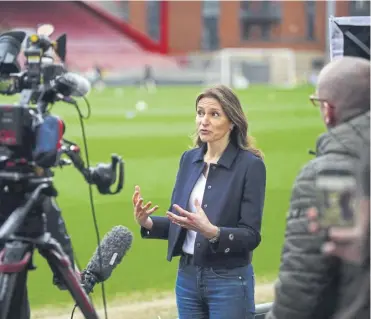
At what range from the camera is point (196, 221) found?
12.9 ft

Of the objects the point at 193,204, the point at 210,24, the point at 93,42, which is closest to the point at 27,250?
the point at 193,204

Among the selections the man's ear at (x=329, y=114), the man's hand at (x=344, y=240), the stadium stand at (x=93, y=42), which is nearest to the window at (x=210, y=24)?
the stadium stand at (x=93, y=42)

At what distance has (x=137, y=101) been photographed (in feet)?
129

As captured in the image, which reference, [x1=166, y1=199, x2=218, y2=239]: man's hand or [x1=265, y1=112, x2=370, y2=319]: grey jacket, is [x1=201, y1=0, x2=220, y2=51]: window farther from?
[x1=265, y1=112, x2=370, y2=319]: grey jacket

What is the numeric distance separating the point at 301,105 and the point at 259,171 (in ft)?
105

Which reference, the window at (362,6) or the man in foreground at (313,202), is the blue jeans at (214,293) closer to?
the man in foreground at (313,202)

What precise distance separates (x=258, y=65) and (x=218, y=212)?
6875 cm

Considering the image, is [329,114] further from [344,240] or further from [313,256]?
[344,240]

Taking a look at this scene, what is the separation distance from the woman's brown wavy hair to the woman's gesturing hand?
53 cm

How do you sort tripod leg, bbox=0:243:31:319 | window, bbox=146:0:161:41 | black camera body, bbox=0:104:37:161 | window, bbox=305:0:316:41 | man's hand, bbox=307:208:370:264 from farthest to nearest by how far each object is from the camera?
window, bbox=146:0:161:41, window, bbox=305:0:316:41, tripod leg, bbox=0:243:31:319, black camera body, bbox=0:104:37:161, man's hand, bbox=307:208:370:264

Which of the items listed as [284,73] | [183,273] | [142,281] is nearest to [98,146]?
[142,281]

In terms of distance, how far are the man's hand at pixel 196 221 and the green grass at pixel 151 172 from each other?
66.3 inches

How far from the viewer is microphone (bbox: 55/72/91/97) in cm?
351

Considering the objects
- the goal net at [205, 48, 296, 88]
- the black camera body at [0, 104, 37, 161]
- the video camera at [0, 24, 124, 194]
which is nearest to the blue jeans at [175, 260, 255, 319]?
the video camera at [0, 24, 124, 194]
